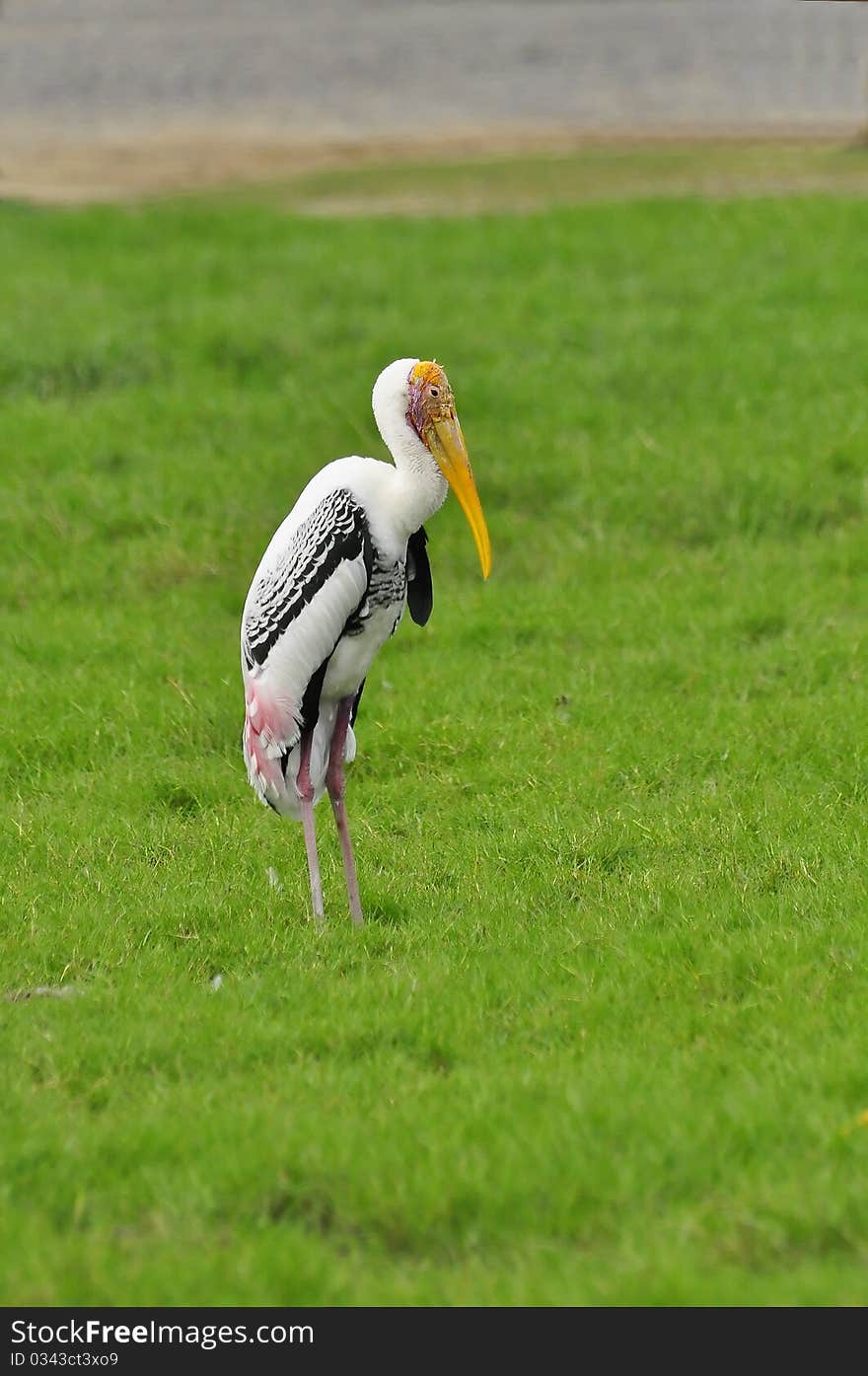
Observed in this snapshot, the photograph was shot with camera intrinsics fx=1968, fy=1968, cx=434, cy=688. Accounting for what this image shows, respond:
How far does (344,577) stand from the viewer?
5875 mm

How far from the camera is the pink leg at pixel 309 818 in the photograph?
19.9ft

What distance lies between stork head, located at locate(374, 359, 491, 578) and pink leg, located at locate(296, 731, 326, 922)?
0.87m

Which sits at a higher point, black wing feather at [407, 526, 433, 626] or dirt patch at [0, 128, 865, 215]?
black wing feather at [407, 526, 433, 626]

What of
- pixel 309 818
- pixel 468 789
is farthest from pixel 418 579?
pixel 468 789

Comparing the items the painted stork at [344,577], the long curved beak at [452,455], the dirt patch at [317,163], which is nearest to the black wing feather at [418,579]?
the painted stork at [344,577]

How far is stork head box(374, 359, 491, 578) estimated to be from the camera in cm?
587

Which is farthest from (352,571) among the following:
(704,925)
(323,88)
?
(323,88)

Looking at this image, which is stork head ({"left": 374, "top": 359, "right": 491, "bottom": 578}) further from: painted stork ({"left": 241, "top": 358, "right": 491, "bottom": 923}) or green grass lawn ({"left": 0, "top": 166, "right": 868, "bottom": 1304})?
green grass lawn ({"left": 0, "top": 166, "right": 868, "bottom": 1304})

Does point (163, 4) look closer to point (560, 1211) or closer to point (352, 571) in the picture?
point (352, 571)

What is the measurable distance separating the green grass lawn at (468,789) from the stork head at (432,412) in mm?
1330

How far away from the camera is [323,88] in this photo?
2127cm

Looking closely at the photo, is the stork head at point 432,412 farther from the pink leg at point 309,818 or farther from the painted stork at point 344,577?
the pink leg at point 309,818

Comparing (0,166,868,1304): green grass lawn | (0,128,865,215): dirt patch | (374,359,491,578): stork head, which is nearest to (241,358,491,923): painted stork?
(374,359,491,578): stork head

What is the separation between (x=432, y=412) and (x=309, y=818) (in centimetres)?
134
